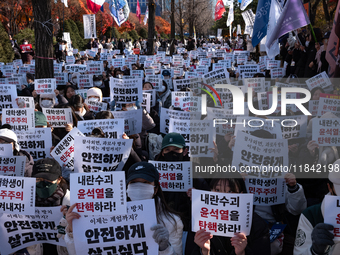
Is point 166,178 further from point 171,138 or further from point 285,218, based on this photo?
point 285,218

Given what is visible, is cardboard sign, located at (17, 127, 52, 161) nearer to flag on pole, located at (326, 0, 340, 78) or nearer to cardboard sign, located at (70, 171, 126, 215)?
cardboard sign, located at (70, 171, 126, 215)

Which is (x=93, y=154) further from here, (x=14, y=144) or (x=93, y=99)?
(x=93, y=99)

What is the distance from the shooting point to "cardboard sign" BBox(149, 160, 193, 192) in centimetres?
432

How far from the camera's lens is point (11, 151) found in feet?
14.8

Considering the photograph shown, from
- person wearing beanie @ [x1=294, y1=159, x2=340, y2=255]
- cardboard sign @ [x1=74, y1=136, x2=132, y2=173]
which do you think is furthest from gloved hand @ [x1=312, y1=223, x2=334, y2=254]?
cardboard sign @ [x1=74, y1=136, x2=132, y2=173]

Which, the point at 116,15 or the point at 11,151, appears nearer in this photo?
the point at 11,151

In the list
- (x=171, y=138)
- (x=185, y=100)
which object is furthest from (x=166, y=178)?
(x=185, y=100)

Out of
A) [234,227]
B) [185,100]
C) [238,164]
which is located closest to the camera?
[234,227]

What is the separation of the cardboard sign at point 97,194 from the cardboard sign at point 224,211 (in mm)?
620

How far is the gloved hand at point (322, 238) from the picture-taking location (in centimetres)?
253

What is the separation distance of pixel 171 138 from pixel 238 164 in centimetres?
89

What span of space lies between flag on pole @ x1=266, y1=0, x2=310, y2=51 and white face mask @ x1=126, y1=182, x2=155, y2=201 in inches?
225

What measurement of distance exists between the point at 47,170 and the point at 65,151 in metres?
1.30

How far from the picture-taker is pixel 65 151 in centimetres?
493
